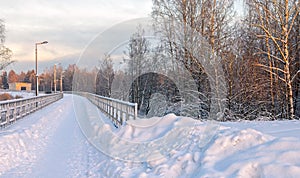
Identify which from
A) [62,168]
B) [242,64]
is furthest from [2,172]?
[242,64]

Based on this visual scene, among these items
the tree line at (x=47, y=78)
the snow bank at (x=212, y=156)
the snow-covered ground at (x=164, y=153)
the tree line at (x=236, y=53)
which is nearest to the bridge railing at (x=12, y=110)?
the snow-covered ground at (x=164, y=153)

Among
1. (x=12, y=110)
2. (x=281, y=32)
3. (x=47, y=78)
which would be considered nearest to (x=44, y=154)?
(x=12, y=110)

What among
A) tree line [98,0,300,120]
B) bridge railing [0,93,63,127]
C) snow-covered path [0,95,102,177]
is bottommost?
snow-covered path [0,95,102,177]

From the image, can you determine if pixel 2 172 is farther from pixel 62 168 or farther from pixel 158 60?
pixel 158 60

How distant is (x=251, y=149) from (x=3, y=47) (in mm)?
40251

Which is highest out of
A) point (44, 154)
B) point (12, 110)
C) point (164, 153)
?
point (12, 110)

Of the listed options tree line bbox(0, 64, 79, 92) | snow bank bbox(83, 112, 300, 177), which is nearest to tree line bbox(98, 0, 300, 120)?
snow bank bbox(83, 112, 300, 177)

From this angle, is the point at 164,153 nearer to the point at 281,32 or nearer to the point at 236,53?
the point at 281,32

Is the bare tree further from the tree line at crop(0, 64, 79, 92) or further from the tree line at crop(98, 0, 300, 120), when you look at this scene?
the tree line at crop(0, 64, 79, 92)

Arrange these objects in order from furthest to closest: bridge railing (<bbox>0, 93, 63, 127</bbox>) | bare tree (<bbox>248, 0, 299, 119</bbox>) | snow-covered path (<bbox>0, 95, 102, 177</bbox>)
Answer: bare tree (<bbox>248, 0, 299, 119</bbox>)
bridge railing (<bbox>0, 93, 63, 127</bbox>)
snow-covered path (<bbox>0, 95, 102, 177</bbox>)

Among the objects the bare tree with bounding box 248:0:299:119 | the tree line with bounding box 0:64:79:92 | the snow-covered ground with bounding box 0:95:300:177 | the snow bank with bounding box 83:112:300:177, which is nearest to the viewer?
the snow bank with bounding box 83:112:300:177

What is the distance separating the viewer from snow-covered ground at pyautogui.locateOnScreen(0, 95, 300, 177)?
429 cm

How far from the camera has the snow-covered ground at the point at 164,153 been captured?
4.29 meters

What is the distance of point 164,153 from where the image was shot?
19.0 feet
